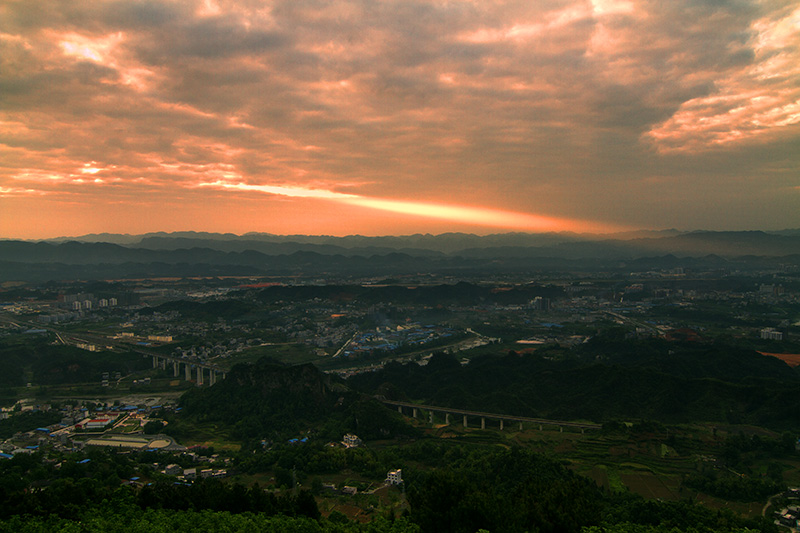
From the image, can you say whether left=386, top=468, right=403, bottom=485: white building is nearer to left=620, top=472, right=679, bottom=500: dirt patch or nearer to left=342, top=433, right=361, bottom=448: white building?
left=342, top=433, right=361, bottom=448: white building

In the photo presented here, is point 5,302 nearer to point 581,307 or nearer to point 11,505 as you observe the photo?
point 11,505

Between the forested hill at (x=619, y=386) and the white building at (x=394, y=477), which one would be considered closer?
the white building at (x=394, y=477)

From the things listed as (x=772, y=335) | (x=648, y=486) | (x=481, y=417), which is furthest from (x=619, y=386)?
(x=772, y=335)

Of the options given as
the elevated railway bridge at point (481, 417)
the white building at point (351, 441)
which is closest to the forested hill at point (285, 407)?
the white building at point (351, 441)

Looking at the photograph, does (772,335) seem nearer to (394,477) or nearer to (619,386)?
(619,386)

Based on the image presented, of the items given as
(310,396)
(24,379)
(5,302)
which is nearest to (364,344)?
(310,396)

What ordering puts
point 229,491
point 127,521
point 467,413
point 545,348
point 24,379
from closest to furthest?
point 127,521 → point 229,491 → point 467,413 → point 24,379 → point 545,348

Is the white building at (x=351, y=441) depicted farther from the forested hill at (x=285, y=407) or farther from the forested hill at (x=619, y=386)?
the forested hill at (x=619, y=386)
